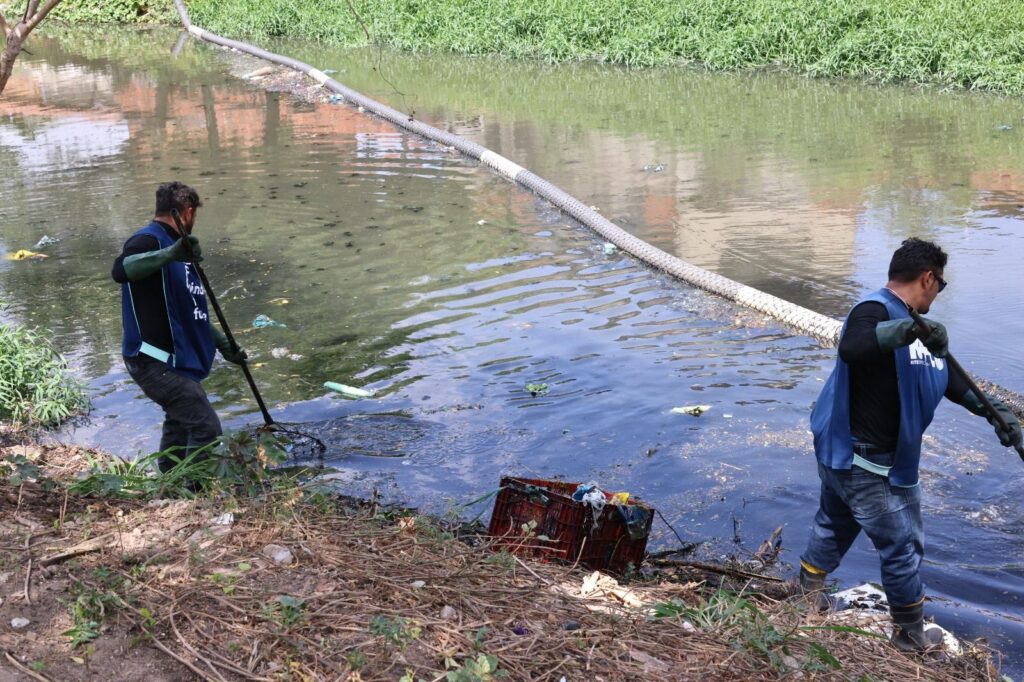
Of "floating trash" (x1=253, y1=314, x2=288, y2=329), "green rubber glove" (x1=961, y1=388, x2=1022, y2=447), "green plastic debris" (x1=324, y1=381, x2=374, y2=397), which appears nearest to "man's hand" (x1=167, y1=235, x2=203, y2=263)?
"green plastic debris" (x1=324, y1=381, x2=374, y2=397)

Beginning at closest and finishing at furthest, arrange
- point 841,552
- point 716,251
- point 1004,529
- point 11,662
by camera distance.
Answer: point 11,662
point 841,552
point 1004,529
point 716,251

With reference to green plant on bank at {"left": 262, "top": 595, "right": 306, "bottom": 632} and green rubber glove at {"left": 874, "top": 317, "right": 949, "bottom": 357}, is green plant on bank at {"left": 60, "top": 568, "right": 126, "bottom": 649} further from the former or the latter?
green rubber glove at {"left": 874, "top": 317, "right": 949, "bottom": 357}

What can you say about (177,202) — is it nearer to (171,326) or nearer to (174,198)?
(174,198)

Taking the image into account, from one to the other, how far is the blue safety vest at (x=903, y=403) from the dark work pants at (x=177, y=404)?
3.08m

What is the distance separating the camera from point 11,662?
11.4 ft

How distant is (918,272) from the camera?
4105 mm

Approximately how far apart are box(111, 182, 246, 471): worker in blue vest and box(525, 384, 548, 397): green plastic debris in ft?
7.71

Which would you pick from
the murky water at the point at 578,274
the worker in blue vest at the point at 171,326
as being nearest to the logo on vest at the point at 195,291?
the worker in blue vest at the point at 171,326

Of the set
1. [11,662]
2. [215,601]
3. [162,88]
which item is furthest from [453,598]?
[162,88]

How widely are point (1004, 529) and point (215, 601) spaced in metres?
3.83

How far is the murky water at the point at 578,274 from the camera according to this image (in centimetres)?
611

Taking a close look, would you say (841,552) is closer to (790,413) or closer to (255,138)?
(790,413)

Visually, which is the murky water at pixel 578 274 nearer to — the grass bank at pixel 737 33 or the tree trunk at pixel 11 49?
the grass bank at pixel 737 33

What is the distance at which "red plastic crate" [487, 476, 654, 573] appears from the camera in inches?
181
